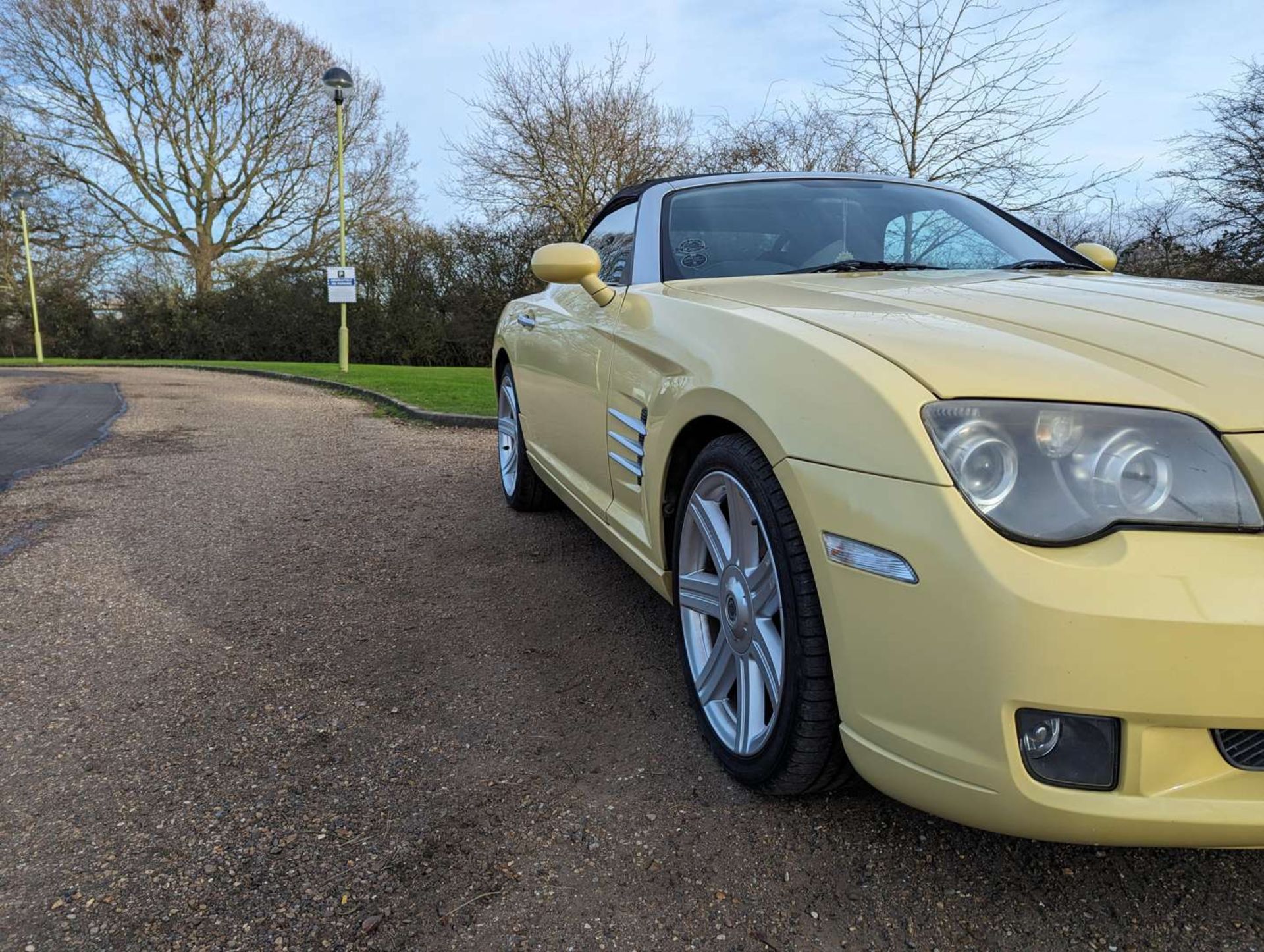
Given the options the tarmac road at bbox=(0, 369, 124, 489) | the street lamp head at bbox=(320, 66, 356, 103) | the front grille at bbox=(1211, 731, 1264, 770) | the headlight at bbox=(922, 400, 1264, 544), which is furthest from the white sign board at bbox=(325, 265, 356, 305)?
the front grille at bbox=(1211, 731, 1264, 770)

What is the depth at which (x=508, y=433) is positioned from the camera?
4715 millimetres

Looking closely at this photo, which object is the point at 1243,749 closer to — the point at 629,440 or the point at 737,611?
the point at 737,611

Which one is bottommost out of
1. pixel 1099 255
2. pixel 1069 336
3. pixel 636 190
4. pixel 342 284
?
pixel 1069 336

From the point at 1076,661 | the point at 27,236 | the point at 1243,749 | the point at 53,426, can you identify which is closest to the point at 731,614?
the point at 1076,661

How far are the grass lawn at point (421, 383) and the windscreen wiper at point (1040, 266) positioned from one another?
619 cm

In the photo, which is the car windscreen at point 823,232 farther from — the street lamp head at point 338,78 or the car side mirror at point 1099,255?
the street lamp head at point 338,78

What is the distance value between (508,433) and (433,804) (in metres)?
3.00

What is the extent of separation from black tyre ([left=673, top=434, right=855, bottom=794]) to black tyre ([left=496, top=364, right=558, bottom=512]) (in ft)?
6.92

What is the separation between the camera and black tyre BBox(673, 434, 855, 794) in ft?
5.35

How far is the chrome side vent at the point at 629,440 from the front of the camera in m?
2.37

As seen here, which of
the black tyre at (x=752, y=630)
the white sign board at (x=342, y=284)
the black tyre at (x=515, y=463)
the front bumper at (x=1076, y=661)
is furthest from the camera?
the white sign board at (x=342, y=284)

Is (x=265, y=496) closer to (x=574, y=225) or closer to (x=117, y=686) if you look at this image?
(x=117, y=686)

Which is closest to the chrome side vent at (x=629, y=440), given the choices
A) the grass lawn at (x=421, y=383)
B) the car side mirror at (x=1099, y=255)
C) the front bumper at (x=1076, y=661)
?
the front bumper at (x=1076, y=661)

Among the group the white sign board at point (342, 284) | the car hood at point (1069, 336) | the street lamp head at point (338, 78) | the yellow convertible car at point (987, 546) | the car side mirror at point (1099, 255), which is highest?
the street lamp head at point (338, 78)
